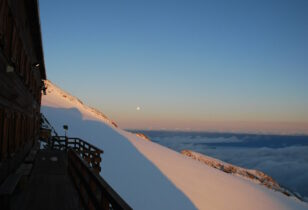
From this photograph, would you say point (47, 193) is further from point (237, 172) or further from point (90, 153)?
point (237, 172)

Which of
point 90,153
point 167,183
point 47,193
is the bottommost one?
point 167,183

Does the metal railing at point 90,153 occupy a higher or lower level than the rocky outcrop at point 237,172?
higher

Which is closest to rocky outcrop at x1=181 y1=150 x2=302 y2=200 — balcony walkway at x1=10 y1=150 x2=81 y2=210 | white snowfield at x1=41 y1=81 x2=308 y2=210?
white snowfield at x1=41 y1=81 x2=308 y2=210

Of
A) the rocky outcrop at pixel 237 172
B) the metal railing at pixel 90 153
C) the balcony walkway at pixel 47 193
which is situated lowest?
the rocky outcrop at pixel 237 172

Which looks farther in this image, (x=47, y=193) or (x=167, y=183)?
(x=167, y=183)

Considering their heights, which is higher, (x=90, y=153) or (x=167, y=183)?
(x=90, y=153)

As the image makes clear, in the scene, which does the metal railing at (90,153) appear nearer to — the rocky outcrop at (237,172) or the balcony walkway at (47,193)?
the balcony walkway at (47,193)

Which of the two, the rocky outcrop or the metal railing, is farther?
the rocky outcrop

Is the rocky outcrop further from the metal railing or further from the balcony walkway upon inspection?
the balcony walkway

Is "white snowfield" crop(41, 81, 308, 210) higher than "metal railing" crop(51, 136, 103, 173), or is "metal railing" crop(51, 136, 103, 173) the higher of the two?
"metal railing" crop(51, 136, 103, 173)

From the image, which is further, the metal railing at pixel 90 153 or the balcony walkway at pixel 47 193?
the metal railing at pixel 90 153

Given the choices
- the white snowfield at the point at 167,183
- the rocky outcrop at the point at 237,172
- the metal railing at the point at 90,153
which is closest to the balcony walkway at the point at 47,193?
the metal railing at the point at 90,153

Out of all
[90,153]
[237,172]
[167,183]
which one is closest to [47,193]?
[90,153]

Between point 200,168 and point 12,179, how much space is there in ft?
108
